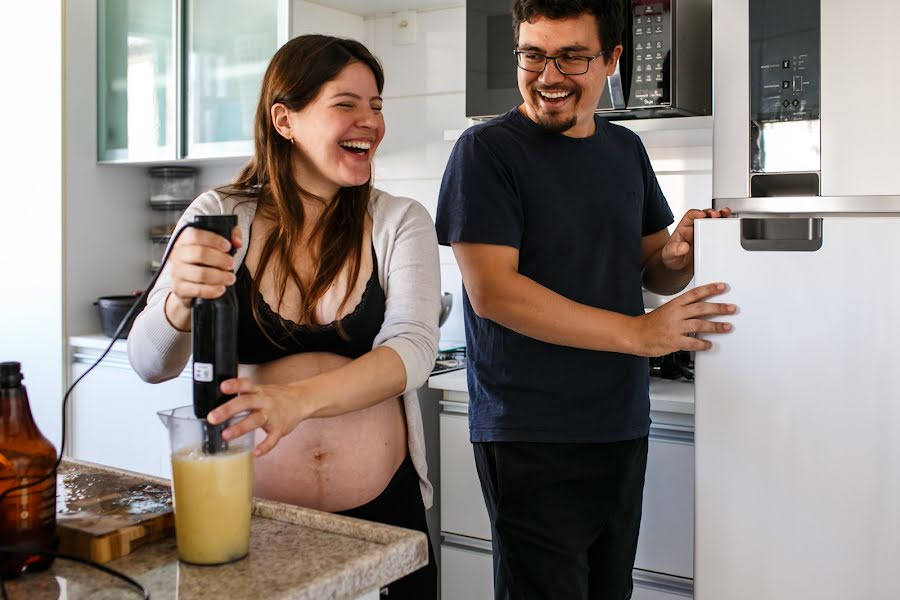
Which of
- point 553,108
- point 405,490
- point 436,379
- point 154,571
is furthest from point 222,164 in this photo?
point 154,571

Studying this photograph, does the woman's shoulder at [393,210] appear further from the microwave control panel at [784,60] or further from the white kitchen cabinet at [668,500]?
the white kitchen cabinet at [668,500]

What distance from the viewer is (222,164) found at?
11.0ft

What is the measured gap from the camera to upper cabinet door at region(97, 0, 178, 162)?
10.2ft

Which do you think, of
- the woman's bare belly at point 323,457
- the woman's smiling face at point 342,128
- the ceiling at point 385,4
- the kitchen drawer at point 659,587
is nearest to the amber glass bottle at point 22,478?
the woman's bare belly at point 323,457

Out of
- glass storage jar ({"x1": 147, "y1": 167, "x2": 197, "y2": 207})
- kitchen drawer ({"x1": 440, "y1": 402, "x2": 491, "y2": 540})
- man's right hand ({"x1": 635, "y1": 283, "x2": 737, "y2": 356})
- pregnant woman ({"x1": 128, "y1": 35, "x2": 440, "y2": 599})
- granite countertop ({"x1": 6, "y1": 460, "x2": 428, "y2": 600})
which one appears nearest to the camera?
granite countertop ({"x1": 6, "y1": 460, "x2": 428, "y2": 600})

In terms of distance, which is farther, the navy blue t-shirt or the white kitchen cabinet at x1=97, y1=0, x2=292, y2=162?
the white kitchen cabinet at x1=97, y1=0, x2=292, y2=162

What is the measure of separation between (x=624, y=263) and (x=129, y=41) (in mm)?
2214

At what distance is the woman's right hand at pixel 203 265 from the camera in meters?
0.94

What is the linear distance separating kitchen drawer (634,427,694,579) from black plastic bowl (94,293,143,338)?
1699 mm

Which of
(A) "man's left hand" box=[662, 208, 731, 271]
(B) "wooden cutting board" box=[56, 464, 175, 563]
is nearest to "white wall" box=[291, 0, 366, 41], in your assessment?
(A) "man's left hand" box=[662, 208, 731, 271]

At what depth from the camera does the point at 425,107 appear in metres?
2.87

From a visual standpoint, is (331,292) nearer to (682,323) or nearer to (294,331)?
(294,331)

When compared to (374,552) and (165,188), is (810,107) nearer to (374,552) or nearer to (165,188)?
(374,552)

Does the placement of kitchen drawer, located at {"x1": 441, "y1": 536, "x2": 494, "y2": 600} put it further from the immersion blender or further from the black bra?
the immersion blender
